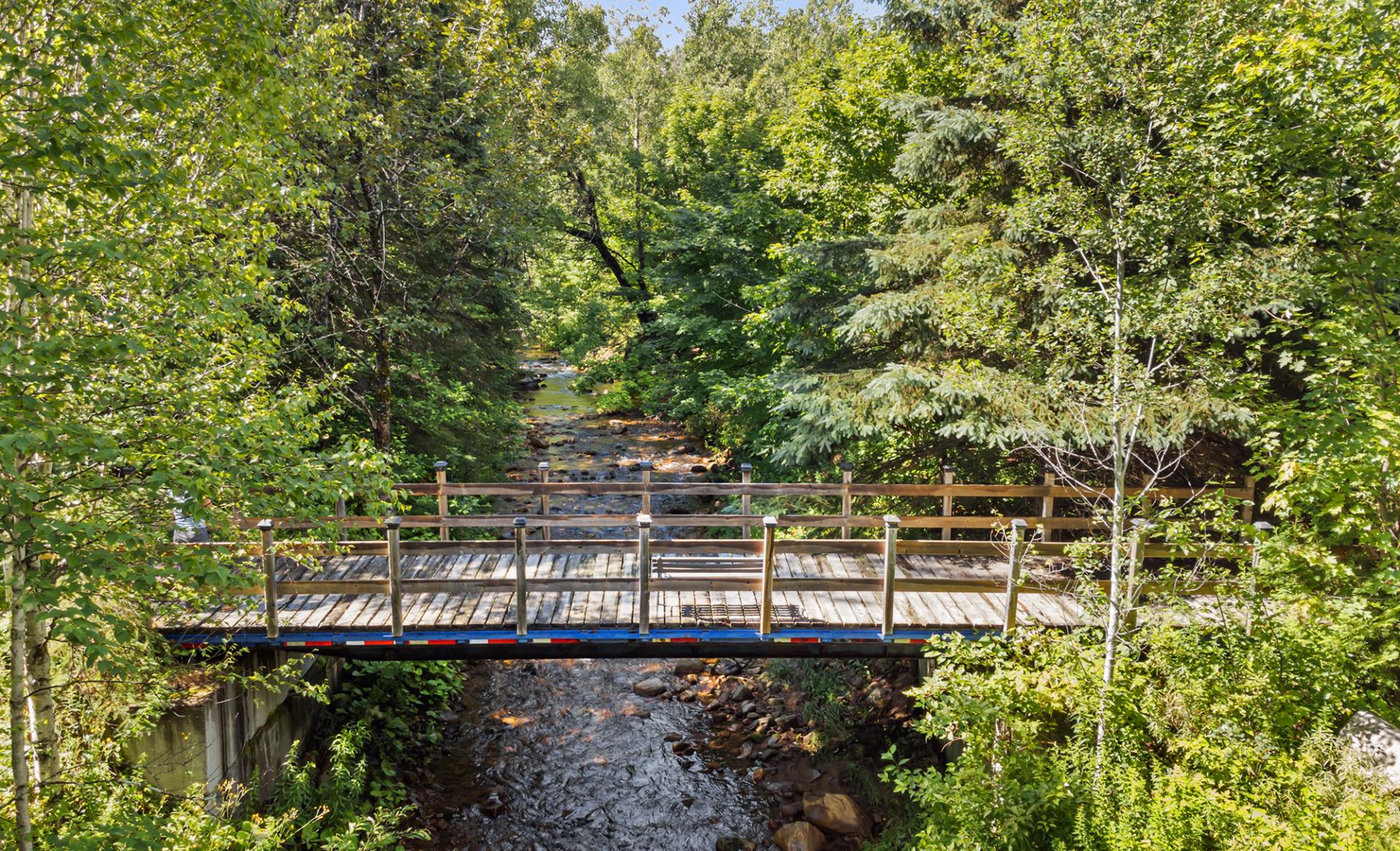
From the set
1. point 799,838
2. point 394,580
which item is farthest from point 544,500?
point 799,838

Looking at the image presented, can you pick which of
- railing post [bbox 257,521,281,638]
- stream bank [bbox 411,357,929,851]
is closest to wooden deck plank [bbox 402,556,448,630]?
railing post [bbox 257,521,281,638]

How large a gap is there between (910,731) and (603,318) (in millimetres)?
17857

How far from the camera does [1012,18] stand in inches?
433

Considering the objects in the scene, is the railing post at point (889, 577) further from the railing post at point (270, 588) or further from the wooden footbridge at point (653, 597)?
the railing post at point (270, 588)

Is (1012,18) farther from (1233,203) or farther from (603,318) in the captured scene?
(603,318)

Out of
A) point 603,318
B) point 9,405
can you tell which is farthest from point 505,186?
point 603,318

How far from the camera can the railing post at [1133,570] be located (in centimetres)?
652

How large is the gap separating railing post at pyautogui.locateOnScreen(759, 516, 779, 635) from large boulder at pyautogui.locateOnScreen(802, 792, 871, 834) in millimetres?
2662

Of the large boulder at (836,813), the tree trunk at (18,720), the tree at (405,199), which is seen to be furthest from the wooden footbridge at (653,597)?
the tree at (405,199)

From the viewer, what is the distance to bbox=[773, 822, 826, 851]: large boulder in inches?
331

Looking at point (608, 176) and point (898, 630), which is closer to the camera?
point (898, 630)

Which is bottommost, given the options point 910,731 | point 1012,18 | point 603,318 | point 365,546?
point 910,731

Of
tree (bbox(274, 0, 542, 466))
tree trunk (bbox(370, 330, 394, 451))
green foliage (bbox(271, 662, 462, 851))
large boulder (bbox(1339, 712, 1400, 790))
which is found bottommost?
green foliage (bbox(271, 662, 462, 851))

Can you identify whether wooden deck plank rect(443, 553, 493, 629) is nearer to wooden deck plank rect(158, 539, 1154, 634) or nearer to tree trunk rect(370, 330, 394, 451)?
wooden deck plank rect(158, 539, 1154, 634)
